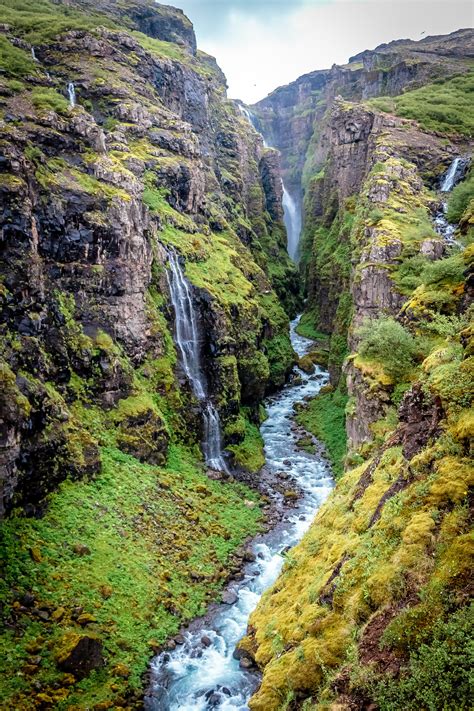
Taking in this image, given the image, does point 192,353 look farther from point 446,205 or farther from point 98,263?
point 446,205

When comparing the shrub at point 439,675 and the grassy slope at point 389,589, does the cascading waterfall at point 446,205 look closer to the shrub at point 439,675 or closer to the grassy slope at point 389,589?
the grassy slope at point 389,589

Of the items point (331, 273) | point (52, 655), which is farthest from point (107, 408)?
point (331, 273)

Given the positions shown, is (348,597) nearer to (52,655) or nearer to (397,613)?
(397,613)

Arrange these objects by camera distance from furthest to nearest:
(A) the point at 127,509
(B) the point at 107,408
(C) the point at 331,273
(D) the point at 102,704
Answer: (C) the point at 331,273, (B) the point at 107,408, (A) the point at 127,509, (D) the point at 102,704

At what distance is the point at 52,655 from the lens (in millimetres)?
16766

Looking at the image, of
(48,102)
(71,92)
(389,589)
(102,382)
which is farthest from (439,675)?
(71,92)

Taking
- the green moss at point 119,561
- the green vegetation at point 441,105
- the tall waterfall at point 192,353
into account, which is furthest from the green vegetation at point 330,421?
the green vegetation at point 441,105

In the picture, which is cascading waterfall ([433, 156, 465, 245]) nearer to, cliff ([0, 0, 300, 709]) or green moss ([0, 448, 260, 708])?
cliff ([0, 0, 300, 709])

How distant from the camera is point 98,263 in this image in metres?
30.7

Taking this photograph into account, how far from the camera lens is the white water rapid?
17.3 m

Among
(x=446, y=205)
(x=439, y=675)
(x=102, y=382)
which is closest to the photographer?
(x=439, y=675)

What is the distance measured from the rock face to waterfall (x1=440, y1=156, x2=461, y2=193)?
2379 centimetres

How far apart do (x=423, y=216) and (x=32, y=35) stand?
46.5 meters

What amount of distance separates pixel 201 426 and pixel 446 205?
32995mm
